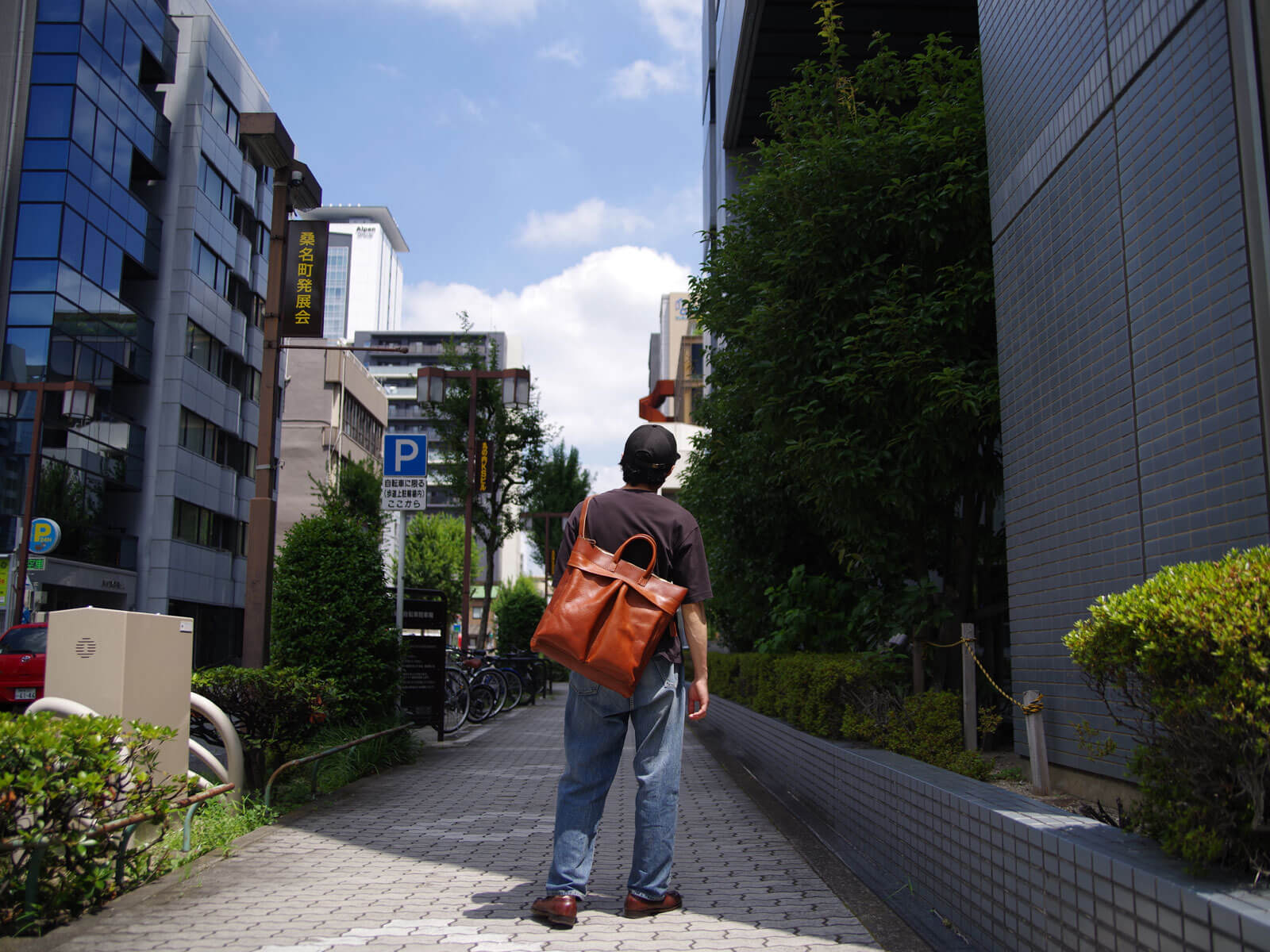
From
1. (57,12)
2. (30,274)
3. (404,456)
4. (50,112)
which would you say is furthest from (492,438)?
(404,456)

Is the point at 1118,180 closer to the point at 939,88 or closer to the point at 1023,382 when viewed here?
the point at 1023,382

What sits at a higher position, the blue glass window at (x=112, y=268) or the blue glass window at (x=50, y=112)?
the blue glass window at (x=50, y=112)

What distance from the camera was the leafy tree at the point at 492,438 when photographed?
103 feet

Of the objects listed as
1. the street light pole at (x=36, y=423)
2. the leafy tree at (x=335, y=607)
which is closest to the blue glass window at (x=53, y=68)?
the street light pole at (x=36, y=423)

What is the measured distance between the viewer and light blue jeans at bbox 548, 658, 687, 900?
13.2 ft

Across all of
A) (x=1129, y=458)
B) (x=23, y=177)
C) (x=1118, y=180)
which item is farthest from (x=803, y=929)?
(x=23, y=177)

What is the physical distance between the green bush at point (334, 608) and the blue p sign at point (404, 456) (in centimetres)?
265

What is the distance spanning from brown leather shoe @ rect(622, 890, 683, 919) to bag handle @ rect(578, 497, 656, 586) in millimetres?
1282

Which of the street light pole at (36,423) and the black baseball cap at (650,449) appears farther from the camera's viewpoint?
the street light pole at (36,423)

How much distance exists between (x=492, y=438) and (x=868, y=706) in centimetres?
2539

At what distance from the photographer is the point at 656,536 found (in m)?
4.23

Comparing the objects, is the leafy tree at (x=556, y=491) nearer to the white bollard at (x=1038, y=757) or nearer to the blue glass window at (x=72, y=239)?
the blue glass window at (x=72, y=239)

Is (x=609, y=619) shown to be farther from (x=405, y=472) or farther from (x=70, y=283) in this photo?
(x=70, y=283)

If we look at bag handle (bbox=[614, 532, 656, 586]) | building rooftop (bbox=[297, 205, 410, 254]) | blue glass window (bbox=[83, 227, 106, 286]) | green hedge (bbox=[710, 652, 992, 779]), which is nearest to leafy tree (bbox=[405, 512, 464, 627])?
blue glass window (bbox=[83, 227, 106, 286])
